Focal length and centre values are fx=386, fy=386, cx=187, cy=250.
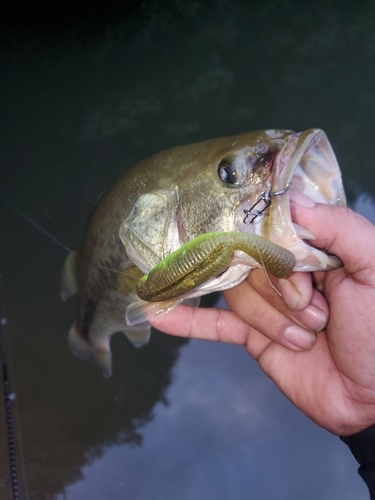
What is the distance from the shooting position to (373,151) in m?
3.38

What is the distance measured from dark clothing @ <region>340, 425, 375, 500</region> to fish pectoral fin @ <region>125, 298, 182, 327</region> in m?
0.90

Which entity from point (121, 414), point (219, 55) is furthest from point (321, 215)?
point (219, 55)

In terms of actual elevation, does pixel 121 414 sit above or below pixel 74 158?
below

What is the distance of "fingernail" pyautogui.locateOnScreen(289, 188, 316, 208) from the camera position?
1.28m

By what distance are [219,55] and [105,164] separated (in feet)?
5.22

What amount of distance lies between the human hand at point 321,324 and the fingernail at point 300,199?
0.01 meters

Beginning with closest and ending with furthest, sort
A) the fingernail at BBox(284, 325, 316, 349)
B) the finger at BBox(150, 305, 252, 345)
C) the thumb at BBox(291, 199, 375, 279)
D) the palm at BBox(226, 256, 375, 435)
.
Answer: the thumb at BBox(291, 199, 375, 279) < the palm at BBox(226, 256, 375, 435) < the fingernail at BBox(284, 325, 316, 349) < the finger at BBox(150, 305, 252, 345)

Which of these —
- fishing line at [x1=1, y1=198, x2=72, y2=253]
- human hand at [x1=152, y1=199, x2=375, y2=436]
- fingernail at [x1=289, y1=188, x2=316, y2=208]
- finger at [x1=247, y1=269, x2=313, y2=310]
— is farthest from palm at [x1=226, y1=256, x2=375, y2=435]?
fishing line at [x1=1, y1=198, x2=72, y2=253]

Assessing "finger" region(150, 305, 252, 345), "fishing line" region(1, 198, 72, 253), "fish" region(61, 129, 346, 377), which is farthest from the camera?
"fishing line" region(1, 198, 72, 253)

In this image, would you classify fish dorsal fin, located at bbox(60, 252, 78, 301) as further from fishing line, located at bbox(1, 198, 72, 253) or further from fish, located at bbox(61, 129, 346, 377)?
fishing line, located at bbox(1, 198, 72, 253)

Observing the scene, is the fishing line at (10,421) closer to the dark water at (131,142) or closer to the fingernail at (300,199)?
the dark water at (131,142)

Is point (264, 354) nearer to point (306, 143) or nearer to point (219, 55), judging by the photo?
point (306, 143)

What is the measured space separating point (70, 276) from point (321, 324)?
142cm

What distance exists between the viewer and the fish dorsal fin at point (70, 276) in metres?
2.20
